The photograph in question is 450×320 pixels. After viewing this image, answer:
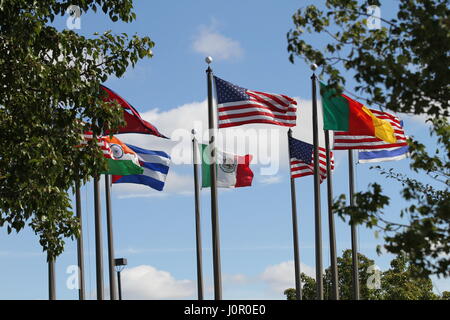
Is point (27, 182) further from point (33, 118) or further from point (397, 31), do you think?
point (397, 31)

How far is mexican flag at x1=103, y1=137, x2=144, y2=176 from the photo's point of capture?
28203 mm

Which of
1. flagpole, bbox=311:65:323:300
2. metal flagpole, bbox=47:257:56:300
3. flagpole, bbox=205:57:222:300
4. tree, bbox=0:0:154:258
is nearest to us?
tree, bbox=0:0:154:258

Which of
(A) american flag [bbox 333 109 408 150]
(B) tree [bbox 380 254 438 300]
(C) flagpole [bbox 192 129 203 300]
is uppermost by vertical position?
(A) american flag [bbox 333 109 408 150]

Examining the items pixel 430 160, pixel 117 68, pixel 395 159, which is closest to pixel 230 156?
pixel 395 159

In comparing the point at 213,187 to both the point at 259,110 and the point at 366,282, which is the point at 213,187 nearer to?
the point at 259,110

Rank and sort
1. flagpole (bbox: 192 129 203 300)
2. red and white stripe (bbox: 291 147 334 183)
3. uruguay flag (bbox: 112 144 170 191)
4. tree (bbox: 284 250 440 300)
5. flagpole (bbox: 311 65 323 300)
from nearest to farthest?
flagpole (bbox: 311 65 323 300) < uruguay flag (bbox: 112 144 170 191) < flagpole (bbox: 192 129 203 300) < red and white stripe (bbox: 291 147 334 183) < tree (bbox: 284 250 440 300)

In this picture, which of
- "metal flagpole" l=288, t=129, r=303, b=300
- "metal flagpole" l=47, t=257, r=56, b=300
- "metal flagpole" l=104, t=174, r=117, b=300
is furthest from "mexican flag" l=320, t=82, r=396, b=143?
"metal flagpole" l=47, t=257, r=56, b=300

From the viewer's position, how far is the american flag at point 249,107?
993 inches

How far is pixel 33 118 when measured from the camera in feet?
62.1

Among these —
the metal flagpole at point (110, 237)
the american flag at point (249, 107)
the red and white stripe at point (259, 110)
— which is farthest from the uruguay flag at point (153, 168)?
the red and white stripe at point (259, 110)

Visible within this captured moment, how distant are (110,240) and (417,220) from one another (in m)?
17.1

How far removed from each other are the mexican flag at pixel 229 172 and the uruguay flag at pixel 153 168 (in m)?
2.49

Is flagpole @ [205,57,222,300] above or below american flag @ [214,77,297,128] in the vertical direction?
below

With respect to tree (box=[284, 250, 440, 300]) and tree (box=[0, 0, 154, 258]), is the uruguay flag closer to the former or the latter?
tree (box=[0, 0, 154, 258])
